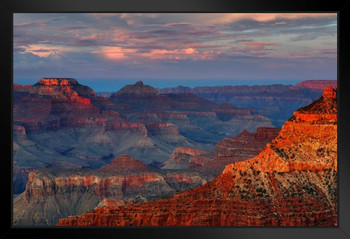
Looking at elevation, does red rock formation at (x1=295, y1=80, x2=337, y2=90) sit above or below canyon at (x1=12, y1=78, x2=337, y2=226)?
above

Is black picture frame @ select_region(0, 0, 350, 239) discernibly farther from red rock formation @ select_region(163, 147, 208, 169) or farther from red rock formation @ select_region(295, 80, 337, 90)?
red rock formation @ select_region(295, 80, 337, 90)

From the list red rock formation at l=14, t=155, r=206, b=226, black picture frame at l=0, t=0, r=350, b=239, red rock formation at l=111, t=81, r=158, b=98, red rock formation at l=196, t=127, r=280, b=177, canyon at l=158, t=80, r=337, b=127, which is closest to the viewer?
black picture frame at l=0, t=0, r=350, b=239

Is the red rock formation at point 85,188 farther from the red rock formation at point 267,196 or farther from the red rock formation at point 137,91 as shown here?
the red rock formation at point 137,91

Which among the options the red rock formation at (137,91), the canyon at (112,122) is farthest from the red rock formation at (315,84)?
the red rock formation at (137,91)

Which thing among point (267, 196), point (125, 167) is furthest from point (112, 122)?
point (267, 196)

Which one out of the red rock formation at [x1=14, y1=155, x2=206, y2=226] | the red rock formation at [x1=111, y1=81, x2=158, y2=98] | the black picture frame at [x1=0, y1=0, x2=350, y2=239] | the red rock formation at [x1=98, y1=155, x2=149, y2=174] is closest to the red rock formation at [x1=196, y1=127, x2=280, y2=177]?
the red rock formation at [x1=14, y1=155, x2=206, y2=226]

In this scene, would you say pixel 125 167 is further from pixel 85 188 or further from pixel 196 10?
pixel 196 10

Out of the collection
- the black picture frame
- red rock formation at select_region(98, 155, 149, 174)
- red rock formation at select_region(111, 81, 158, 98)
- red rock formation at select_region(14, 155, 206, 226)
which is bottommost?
red rock formation at select_region(14, 155, 206, 226)
